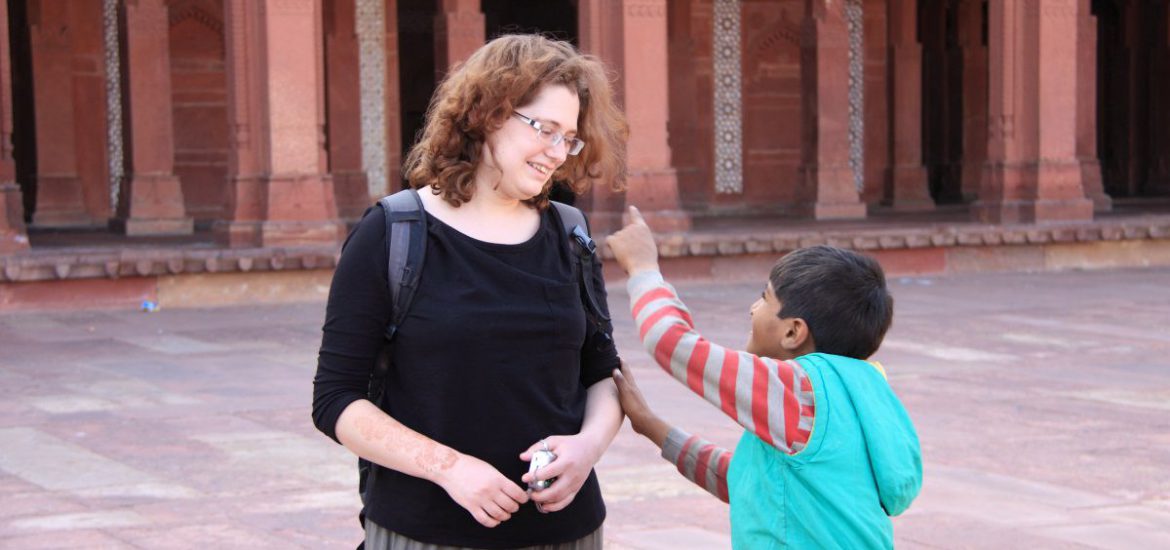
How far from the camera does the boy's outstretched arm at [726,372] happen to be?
8.45ft

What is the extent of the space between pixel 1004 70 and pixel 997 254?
1.78 metres

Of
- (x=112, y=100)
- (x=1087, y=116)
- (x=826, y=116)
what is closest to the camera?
(x=112, y=100)

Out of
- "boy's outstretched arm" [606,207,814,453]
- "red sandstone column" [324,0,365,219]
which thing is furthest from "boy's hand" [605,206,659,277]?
"red sandstone column" [324,0,365,219]

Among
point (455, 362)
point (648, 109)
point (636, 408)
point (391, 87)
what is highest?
point (391, 87)

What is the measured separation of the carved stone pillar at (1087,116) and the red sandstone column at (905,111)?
A: 2598 mm

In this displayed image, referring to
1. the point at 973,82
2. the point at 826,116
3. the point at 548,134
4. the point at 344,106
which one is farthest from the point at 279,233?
the point at 973,82

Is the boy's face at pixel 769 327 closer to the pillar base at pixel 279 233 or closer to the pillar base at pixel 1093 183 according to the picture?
the pillar base at pixel 279 233

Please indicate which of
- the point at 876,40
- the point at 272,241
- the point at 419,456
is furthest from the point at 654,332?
the point at 876,40

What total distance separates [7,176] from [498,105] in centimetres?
1102

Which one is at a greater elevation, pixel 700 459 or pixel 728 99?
pixel 728 99

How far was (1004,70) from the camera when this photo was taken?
609 inches

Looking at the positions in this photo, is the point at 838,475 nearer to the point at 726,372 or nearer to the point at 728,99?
the point at 726,372

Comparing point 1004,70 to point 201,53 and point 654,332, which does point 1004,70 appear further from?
point 654,332

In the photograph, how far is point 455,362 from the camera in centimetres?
253
